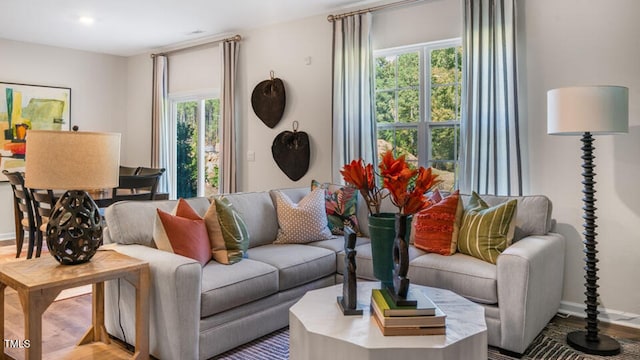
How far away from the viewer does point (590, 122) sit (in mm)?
2543

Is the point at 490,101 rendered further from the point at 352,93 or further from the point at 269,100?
the point at 269,100

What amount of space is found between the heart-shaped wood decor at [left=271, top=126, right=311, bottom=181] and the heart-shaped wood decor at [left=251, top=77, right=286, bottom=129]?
0.74 ft

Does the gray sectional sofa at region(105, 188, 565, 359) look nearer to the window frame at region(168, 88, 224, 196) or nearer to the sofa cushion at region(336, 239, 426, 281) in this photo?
the sofa cushion at region(336, 239, 426, 281)

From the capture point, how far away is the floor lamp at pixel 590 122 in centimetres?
253

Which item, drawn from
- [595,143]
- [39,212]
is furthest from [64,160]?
[595,143]

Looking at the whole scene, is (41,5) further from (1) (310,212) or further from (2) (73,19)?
(1) (310,212)

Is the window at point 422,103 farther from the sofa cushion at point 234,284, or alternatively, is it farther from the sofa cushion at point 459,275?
the sofa cushion at point 234,284

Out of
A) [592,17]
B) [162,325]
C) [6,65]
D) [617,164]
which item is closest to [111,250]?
[162,325]

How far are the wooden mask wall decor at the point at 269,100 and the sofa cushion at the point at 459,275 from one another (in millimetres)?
2541

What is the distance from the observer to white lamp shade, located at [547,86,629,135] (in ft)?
8.30

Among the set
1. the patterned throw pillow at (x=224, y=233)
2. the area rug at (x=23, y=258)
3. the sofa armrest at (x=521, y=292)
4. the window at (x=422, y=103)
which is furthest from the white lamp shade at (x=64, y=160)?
the window at (x=422, y=103)

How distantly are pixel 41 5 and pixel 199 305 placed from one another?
12.4 feet

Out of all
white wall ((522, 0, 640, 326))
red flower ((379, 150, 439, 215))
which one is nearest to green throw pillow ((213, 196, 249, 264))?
red flower ((379, 150, 439, 215))

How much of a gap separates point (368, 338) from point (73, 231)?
1.54 metres
